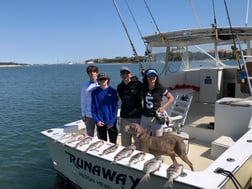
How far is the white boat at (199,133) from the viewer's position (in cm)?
333

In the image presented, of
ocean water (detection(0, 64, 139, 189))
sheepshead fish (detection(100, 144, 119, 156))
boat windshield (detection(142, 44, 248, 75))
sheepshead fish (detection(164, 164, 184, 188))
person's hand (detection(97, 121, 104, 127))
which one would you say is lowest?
ocean water (detection(0, 64, 139, 189))

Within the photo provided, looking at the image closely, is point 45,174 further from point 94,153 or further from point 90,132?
point 94,153

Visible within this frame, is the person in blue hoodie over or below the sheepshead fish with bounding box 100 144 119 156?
over

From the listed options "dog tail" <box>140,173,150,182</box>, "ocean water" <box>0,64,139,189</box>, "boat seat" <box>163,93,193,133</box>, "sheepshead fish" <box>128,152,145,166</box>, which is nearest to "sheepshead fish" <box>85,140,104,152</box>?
"sheepshead fish" <box>128,152,145,166</box>

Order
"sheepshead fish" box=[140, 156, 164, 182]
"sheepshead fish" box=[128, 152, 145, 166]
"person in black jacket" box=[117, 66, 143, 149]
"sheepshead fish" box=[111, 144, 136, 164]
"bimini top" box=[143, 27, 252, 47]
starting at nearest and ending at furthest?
"sheepshead fish" box=[140, 156, 164, 182]
"sheepshead fish" box=[128, 152, 145, 166]
"sheepshead fish" box=[111, 144, 136, 164]
"person in black jacket" box=[117, 66, 143, 149]
"bimini top" box=[143, 27, 252, 47]

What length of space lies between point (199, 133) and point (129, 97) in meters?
2.27

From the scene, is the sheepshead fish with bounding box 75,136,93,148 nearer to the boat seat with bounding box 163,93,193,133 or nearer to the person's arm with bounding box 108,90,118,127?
the person's arm with bounding box 108,90,118,127

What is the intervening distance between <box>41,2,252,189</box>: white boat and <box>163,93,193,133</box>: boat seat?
0.20 m

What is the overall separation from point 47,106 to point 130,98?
1204 cm

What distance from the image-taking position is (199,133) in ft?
19.3

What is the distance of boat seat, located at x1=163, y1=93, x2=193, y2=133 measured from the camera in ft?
19.5

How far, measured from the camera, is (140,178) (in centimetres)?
340

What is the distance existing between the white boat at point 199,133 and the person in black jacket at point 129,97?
52cm

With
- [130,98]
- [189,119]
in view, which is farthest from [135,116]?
[189,119]
